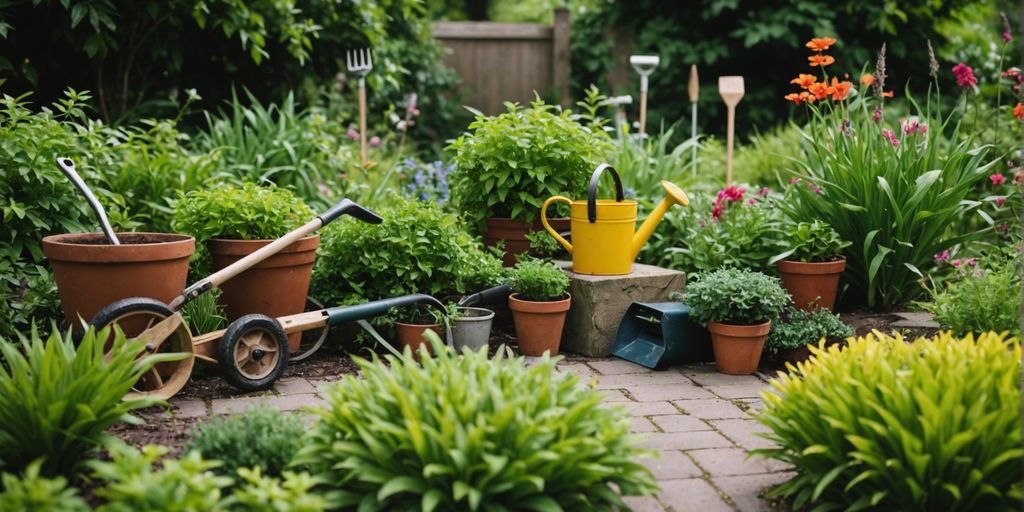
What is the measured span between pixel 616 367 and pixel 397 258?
3.49 ft

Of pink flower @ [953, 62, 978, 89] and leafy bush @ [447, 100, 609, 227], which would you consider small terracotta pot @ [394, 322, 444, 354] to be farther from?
pink flower @ [953, 62, 978, 89]

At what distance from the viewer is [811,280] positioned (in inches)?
170

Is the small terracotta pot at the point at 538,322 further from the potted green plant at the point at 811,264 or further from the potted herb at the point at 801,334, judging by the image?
the potted green plant at the point at 811,264

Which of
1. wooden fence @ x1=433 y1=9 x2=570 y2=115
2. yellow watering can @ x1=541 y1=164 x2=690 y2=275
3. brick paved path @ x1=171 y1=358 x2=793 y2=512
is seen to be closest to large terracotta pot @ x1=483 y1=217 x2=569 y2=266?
yellow watering can @ x1=541 y1=164 x2=690 y2=275

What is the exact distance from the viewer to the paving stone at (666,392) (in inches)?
140

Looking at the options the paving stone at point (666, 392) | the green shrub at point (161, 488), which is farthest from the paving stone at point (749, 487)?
the green shrub at point (161, 488)

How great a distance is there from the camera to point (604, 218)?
4.14m

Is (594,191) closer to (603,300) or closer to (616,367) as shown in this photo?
(603,300)

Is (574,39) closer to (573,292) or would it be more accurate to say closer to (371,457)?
(573,292)

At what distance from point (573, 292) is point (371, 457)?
6.81ft

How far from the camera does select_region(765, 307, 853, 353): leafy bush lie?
3.90 m

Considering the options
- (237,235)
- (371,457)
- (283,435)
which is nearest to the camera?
(371,457)

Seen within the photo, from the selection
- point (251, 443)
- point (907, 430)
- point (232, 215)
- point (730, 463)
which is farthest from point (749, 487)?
point (232, 215)

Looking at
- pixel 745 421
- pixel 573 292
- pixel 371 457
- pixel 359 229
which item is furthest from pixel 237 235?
pixel 745 421
